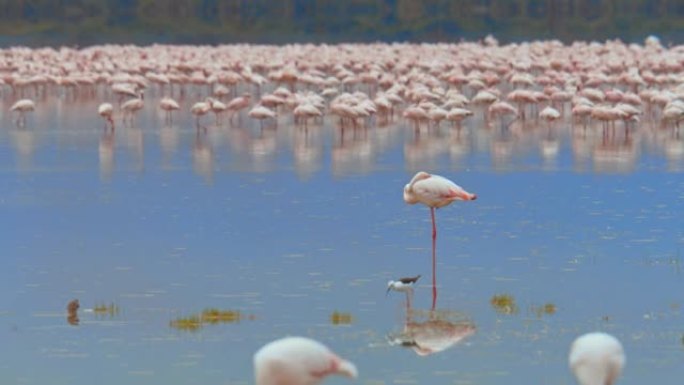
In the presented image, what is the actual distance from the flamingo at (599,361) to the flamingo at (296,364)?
3.17 feet

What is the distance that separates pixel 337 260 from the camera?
13.7 metres

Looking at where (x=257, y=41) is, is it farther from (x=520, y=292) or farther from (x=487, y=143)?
(x=520, y=292)

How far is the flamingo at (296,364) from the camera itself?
614 cm

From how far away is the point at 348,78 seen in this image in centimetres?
3516

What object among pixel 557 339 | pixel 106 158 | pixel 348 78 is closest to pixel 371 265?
pixel 557 339

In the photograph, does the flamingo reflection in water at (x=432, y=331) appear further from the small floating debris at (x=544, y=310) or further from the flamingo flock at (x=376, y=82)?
the flamingo flock at (x=376, y=82)

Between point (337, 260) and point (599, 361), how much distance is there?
7104 mm

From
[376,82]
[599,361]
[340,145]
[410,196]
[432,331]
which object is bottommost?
[432,331]

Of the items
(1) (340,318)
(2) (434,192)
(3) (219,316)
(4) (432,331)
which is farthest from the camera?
(2) (434,192)

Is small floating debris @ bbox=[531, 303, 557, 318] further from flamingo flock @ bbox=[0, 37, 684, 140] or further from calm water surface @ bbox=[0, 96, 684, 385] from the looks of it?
flamingo flock @ bbox=[0, 37, 684, 140]

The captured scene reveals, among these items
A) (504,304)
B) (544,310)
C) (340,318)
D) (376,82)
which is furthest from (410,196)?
(376,82)

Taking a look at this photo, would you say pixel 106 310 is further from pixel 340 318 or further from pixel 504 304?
pixel 504 304

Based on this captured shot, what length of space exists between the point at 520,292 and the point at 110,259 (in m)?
3.32

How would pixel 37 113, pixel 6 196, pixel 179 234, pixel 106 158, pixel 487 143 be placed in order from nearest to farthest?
pixel 179 234 < pixel 6 196 < pixel 106 158 < pixel 487 143 < pixel 37 113
